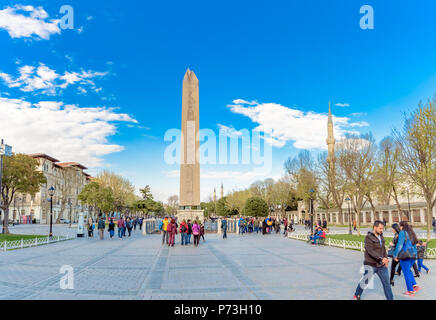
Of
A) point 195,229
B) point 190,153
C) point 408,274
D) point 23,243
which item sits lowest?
point 23,243

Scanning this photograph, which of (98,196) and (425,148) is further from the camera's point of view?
(98,196)

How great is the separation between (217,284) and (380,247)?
396 centimetres

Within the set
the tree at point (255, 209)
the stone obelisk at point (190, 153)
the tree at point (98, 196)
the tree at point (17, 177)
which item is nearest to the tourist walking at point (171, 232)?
the stone obelisk at point (190, 153)

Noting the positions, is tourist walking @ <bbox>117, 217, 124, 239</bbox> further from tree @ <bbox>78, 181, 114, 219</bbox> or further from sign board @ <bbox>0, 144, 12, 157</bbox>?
tree @ <bbox>78, 181, 114, 219</bbox>

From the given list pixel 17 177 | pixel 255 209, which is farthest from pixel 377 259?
pixel 255 209

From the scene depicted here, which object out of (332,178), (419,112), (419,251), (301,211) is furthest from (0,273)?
(301,211)

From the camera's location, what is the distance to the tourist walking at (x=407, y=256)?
7270mm

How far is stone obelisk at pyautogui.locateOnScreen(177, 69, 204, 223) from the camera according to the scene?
2828 centimetres

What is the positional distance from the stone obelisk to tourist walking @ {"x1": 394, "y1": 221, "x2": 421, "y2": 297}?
844 inches

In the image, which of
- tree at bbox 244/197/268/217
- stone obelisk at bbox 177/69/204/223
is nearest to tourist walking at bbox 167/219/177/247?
stone obelisk at bbox 177/69/204/223

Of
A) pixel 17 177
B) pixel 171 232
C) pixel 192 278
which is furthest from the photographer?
pixel 17 177

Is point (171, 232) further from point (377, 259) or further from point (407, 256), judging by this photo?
point (377, 259)

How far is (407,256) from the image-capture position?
7316 millimetres

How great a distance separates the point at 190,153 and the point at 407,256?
22.3 meters
